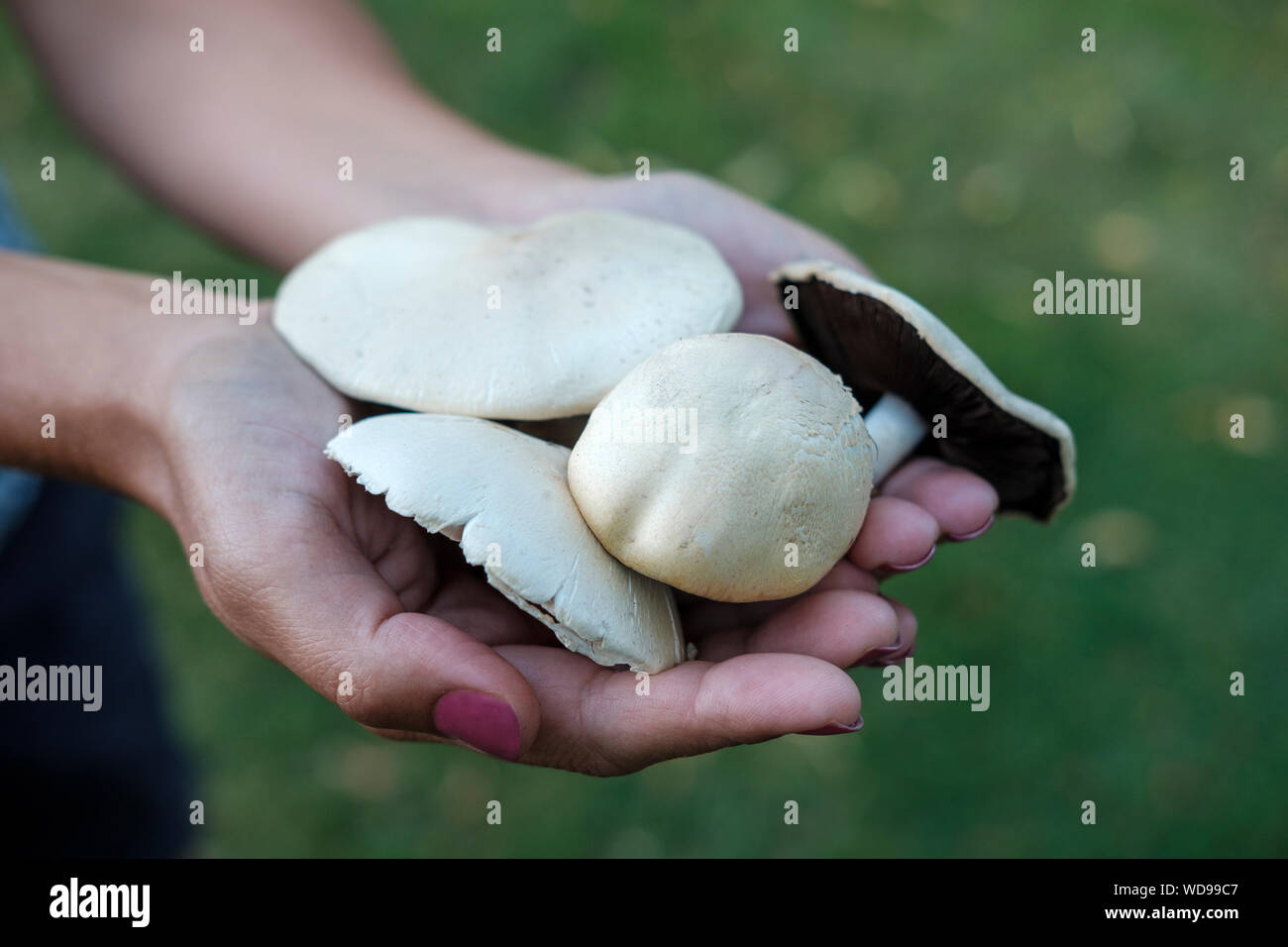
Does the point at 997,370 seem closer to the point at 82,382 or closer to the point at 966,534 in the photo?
the point at 966,534

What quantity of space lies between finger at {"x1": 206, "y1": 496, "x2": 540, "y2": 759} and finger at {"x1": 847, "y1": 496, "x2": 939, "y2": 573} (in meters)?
0.82

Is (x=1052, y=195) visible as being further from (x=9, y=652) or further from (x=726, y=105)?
(x=9, y=652)

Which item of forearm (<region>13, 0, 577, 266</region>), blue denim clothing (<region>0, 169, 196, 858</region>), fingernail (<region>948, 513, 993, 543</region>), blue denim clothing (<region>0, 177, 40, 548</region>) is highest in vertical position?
forearm (<region>13, 0, 577, 266</region>)

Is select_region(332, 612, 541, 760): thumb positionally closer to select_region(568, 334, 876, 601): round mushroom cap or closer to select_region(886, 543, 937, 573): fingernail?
select_region(568, 334, 876, 601): round mushroom cap

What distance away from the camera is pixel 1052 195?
5531 millimetres

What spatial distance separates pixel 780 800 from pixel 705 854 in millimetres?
336

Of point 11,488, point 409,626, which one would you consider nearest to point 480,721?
Answer: point 409,626

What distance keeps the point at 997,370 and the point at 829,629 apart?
2961mm

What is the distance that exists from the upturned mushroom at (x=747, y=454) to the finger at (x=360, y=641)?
0.40 meters

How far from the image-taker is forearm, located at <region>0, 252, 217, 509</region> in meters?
2.38

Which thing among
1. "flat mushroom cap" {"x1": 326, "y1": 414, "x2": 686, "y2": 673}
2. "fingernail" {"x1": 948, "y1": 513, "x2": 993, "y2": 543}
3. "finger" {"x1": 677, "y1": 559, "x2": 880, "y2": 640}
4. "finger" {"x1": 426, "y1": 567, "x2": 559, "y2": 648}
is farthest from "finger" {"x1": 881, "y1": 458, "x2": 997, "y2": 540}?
"finger" {"x1": 426, "y1": 567, "x2": 559, "y2": 648}

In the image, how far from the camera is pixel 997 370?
15.8 ft

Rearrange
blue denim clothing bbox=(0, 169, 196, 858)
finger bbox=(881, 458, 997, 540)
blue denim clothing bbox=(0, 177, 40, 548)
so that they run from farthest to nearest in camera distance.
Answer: blue denim clothing bbox=(0, 169, 196, 858) → blue denim clothing bbox=(0, 177, 40, 548) → finger bbox=(881, 458, 997, 540)

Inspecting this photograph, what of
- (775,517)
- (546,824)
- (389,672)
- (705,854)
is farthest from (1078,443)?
(389,672)
